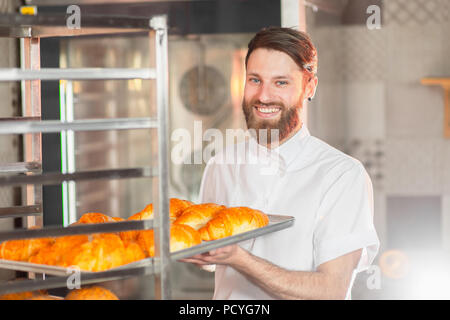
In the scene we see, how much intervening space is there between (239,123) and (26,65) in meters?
1.20

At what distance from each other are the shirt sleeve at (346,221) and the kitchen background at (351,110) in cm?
95

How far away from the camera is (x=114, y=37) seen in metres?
2.15

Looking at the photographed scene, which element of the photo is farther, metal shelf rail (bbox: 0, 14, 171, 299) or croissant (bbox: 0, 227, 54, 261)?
croissant (bbox: 0, 227, 54, 261)

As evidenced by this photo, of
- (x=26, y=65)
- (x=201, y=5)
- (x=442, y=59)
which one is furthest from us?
(x=442, y=59)

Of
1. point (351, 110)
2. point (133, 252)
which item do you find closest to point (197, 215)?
point (133, 252)

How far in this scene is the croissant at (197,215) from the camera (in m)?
0.91

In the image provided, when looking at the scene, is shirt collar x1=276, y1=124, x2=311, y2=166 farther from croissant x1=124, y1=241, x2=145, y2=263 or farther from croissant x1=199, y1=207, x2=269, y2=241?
croissant x1=124, y1=241, x2=145, y2=263

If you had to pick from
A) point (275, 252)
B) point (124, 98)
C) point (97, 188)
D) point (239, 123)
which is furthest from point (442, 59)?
point (275, 252)

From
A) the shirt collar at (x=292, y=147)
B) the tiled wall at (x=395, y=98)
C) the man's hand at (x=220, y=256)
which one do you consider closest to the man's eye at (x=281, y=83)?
the shirt collar at (x=292, y=147)

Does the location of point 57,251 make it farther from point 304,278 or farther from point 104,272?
point 304,278

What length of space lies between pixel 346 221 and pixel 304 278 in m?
0.14

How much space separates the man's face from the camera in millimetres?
1257

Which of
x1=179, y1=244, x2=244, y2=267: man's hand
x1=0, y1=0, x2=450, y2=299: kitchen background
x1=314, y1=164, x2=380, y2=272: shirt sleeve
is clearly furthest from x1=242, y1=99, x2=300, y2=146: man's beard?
x1=0, y1=0, x2=450, y2=299: kitchen background
